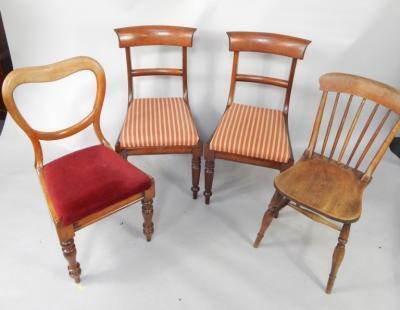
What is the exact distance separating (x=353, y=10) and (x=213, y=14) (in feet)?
2.49

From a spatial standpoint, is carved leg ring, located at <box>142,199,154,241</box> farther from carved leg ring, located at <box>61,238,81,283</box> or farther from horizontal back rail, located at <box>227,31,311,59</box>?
horizontal back rail, located at <box>227,31,311,59</box>

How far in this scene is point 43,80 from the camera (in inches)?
57.7

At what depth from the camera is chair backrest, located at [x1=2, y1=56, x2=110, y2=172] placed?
1361 millimetres

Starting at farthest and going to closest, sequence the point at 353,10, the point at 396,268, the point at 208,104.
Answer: the point at 208,104 < the point at 353,10 < the point at 396,268

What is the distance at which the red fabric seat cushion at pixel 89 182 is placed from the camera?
1353mm

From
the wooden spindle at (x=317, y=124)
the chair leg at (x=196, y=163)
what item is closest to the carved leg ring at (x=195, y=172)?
the chair leg at (x=196, y=163)

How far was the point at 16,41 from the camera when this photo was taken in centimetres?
210

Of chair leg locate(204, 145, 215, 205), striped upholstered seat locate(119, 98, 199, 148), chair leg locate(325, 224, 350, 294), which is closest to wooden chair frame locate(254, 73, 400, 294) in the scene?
chair leg locate(325, 224, 350, 294)

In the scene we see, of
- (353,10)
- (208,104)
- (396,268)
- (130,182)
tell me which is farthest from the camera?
(208,104)

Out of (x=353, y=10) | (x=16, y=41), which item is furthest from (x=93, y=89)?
(x=353, y=10)

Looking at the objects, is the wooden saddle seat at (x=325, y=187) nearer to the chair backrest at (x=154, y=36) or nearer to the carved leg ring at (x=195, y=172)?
the carved leg ring at (x=195, y=172)

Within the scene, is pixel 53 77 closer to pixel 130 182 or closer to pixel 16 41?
pixel 130 182

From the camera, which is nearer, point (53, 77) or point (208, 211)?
point (53, 77)

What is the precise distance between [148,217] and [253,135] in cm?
66
